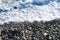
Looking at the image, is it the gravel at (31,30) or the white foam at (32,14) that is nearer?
the gravel at (31,30)

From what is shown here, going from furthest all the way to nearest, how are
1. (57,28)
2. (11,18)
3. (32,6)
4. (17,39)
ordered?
1. (32,6)
2. (11,18)
3. (57,28)
4. (17,39)

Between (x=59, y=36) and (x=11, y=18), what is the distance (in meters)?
2.83

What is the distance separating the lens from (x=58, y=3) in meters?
10.7

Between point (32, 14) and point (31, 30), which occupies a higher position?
point (32, 14)

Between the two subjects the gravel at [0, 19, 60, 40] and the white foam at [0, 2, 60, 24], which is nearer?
the gravel at [0, 19, 60, 40]

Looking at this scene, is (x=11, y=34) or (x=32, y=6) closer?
(x=11, y=34)

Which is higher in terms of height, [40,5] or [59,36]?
[40,5]

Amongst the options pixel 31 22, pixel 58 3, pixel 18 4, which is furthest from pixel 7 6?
pixel 58 3

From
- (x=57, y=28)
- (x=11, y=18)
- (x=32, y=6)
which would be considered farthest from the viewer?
(x=32, y=6)

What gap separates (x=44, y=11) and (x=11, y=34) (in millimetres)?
2630

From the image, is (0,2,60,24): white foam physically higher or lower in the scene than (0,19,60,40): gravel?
higher

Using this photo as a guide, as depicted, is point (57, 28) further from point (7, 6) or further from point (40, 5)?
point (7, 6)

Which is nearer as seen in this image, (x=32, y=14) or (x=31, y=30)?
(x=31, y=30)

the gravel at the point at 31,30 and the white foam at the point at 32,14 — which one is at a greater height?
the white foam at the point at 32,14
